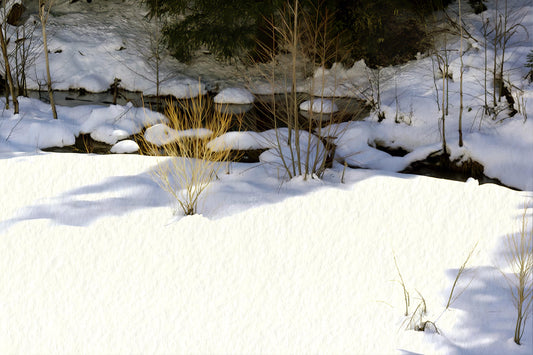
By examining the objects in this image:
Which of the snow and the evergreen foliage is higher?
the evergreen foliage

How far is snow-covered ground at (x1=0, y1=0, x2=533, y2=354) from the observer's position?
2398 millimetres

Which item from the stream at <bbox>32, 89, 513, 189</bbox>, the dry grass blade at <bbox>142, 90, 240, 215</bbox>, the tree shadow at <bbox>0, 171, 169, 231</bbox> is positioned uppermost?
the dry grass blade at <bbox>142, 90, 240, 215</bbox>

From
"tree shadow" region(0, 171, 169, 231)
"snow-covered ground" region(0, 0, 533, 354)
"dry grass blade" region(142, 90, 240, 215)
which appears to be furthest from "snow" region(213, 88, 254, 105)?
"tree shadow" region(0, 171, 169, 231)

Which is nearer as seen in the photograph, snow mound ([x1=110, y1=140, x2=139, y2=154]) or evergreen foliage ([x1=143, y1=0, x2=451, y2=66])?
snow mound ([x1=110, y1=140, x2=139, y2=154])

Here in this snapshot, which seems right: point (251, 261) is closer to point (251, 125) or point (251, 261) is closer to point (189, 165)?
point (189, 165)

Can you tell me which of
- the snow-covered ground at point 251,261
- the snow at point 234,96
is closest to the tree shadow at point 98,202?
the snow-covered ground at point 251,261

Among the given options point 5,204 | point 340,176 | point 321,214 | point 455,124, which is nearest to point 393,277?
point 321,214

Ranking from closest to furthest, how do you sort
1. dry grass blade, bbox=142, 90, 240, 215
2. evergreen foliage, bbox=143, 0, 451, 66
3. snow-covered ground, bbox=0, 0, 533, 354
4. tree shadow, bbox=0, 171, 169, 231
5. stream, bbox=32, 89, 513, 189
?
1. snow-covered ground, bbox=0, 0, 533, 354
2. tree shadow, bbox=0, 171, 169, 231
3. dry grass blade, bbox=142, 90, 240, 215
4. stream, bbox=32, 89, 513, 189
5. evergreen foliage, bbox=143, 0, 451, 66

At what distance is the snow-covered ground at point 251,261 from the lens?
2.40m

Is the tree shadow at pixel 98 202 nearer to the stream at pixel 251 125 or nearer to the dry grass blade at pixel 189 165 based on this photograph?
the dry grass blade at pixel 189 165

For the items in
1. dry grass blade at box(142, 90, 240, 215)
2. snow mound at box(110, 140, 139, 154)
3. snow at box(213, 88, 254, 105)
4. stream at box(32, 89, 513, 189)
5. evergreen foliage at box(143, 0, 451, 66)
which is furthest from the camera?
snow at box(213, 88, 254, 105)

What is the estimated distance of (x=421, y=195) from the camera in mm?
4441

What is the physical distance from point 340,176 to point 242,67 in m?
8.30

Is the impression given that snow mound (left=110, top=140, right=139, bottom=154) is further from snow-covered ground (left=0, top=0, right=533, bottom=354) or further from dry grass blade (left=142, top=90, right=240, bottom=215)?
dry grass blade (left=142, top=90, right=240, bottom=215)
